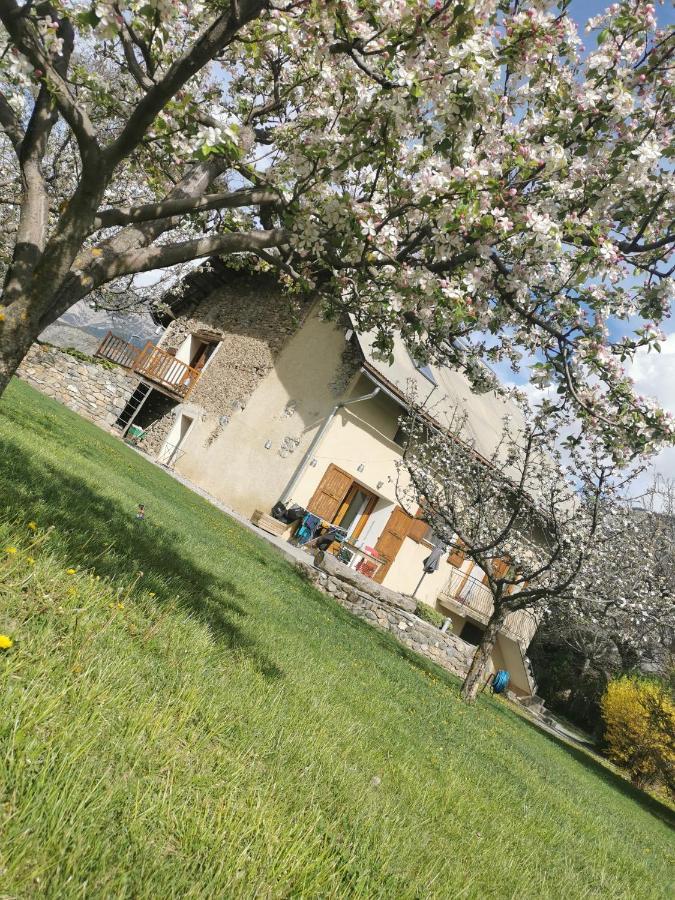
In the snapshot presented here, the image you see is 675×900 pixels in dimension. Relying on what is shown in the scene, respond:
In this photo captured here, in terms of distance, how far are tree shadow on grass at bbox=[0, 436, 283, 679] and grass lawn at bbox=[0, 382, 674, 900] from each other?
0.03 metres

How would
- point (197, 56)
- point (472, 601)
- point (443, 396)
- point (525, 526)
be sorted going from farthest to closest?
1. point (472, 601)
2. point (443, 396)
3. point (525, 526)
4. point (197, 56)

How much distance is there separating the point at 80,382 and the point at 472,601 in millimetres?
14631

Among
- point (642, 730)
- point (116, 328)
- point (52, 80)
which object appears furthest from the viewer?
point (116, 328)

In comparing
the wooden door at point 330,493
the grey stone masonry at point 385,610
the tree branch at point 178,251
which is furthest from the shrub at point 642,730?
the tree branch at point 178,251

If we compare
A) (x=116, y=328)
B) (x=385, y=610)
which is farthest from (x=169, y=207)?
(x=116, y=328)

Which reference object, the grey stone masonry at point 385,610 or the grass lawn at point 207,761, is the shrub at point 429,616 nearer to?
the grey stone masonry at point 385,610

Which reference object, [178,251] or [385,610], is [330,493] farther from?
[178,251]

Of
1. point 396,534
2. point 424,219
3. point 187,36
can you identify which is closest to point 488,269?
point 424,219

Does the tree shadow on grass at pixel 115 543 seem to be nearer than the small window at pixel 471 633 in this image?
Yes

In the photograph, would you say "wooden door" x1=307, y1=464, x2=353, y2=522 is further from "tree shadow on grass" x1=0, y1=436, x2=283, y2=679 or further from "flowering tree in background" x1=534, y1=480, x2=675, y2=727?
"tree shadow on grass" x1=0, y1=436, x2=283, y2=679

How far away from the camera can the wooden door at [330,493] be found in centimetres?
1689

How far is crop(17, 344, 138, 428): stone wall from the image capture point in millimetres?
17312

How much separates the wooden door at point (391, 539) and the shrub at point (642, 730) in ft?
24.9

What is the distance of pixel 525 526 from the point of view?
1442 centimetres
